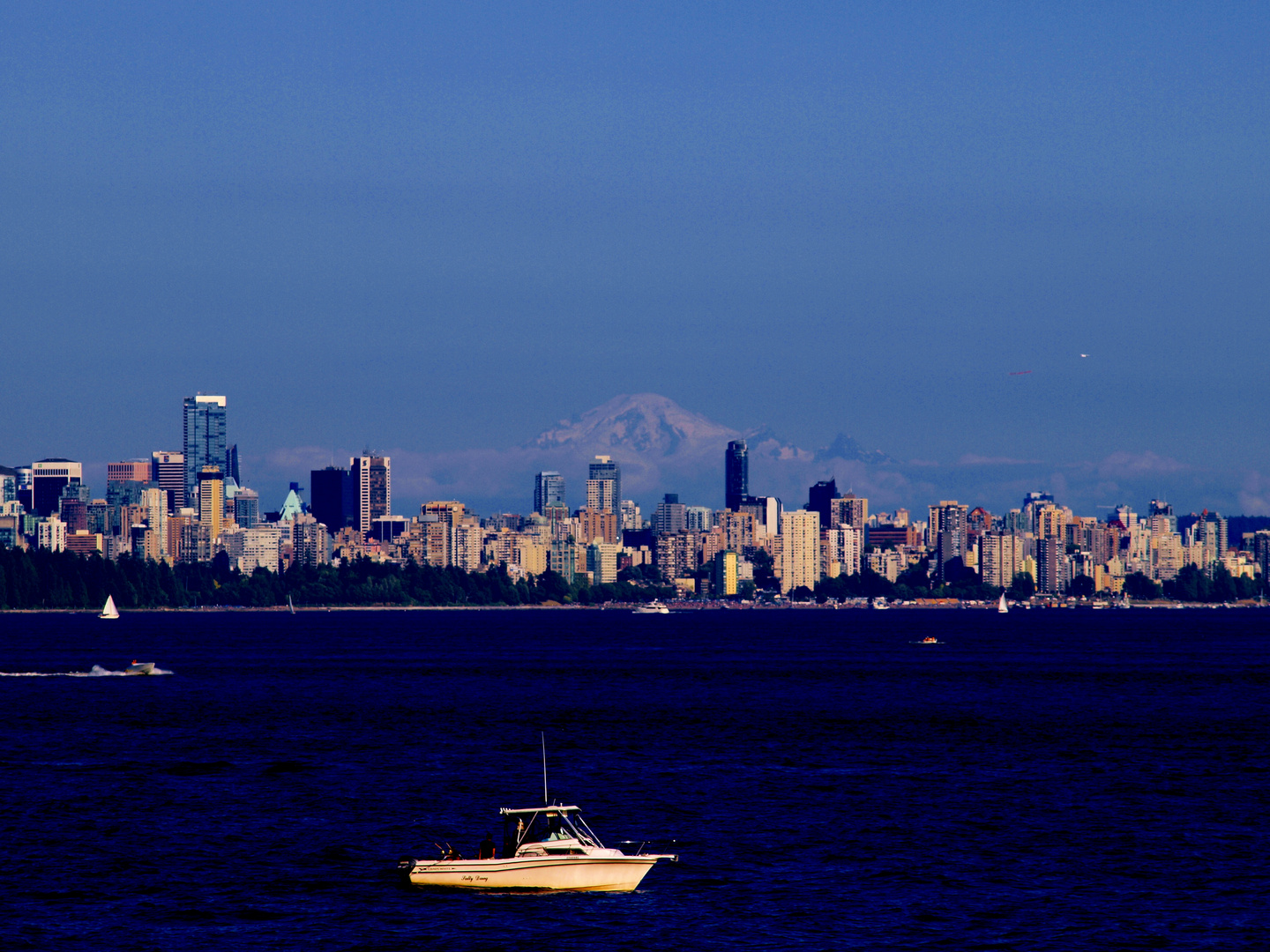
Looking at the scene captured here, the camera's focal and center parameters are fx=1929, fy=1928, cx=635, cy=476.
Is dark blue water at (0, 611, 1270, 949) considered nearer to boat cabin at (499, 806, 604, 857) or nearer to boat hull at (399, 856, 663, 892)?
boat hull at (399, 856, 663, 892)

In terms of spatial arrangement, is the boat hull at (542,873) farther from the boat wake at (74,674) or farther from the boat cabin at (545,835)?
the boat wake at (74,674)

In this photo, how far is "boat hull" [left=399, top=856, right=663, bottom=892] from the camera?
194 feet

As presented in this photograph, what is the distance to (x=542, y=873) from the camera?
59250mm

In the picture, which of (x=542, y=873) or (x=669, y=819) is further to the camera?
(x=669, y=819)

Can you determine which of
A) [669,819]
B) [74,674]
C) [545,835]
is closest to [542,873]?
[545,835]

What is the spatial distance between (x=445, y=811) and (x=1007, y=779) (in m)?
28.5

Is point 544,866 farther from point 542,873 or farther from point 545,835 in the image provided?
point 545,835

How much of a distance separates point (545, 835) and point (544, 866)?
5.05 feet

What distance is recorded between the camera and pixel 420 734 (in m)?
115

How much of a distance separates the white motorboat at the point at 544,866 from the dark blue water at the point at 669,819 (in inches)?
19.9

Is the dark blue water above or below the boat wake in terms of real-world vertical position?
below

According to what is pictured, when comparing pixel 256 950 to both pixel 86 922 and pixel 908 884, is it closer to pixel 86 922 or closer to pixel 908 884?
pixel 86 922

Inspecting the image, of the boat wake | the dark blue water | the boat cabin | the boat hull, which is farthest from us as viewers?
the boat wake

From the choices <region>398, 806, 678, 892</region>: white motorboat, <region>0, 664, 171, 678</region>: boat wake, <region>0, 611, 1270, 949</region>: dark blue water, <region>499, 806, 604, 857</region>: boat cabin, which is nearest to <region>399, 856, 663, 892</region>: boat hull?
<region>398, 806, 678, 892</region>: white motorboat
